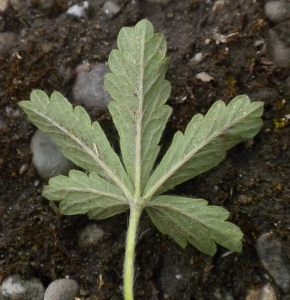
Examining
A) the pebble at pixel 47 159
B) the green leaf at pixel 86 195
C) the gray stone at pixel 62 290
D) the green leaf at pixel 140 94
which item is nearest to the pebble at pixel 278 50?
the green leaf at pixel 140 94

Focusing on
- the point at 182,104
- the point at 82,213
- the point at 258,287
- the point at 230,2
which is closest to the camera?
the point at 258,287

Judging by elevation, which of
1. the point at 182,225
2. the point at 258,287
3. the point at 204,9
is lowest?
the point at 258,287

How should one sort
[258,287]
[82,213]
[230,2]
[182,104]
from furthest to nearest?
[230,2] < [182,104] < [82,213] < [258,287]

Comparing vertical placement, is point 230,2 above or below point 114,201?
above

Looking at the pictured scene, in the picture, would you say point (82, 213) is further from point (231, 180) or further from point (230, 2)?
point (230, 2)

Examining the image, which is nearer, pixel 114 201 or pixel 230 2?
pixel 114 201

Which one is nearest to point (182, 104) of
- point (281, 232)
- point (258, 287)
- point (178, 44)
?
point (178, 44)

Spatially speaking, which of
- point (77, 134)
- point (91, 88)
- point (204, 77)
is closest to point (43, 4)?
point (91, 88)
